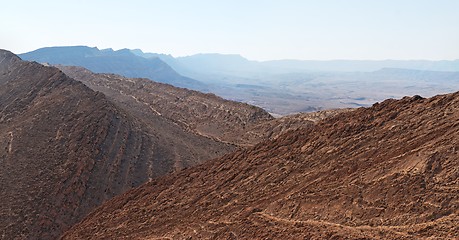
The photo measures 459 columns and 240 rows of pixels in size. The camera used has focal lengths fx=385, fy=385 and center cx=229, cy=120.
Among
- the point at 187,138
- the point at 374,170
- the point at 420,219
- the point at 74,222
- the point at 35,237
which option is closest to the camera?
the point at 420,219

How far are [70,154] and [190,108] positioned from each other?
25.0 metres

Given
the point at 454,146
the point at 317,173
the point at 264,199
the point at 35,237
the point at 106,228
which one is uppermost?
the point at 454,146

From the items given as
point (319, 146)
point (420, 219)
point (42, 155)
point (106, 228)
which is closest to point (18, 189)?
point (42, 155)

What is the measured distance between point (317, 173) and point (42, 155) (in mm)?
18137

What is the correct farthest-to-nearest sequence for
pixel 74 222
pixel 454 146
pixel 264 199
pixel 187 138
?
1. pixel 187 138
2. pixel 74 222
3. pixel 264 199
4. pixel 454 146

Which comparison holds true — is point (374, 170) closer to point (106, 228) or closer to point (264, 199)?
point (264, 199)

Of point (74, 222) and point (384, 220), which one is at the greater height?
point (384, 220)

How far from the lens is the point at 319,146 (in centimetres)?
Result: 1473

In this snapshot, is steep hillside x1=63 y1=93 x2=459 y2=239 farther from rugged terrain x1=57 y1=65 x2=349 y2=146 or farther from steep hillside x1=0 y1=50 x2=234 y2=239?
rugged terrain x1=57 y1=65 x2=349 y2=146

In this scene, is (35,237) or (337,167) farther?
(35,237)

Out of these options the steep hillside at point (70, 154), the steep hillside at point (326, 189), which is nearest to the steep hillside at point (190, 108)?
the steep hillside at point (70, 154)

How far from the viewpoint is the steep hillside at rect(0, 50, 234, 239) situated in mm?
19828

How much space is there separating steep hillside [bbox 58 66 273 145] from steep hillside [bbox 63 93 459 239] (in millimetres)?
17595

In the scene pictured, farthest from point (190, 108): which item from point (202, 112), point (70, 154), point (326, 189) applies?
point (326, 189)
